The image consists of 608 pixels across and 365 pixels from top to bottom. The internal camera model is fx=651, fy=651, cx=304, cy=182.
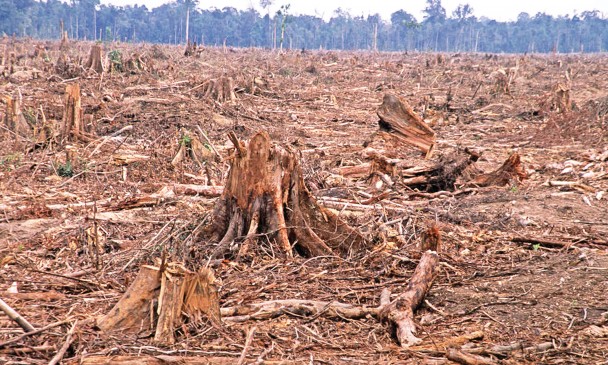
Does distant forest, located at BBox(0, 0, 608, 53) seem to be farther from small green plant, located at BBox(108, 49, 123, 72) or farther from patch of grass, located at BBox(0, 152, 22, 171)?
patch of grass, located at BBox(0, 152, 22, 171)

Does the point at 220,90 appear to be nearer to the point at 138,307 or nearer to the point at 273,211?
the point at 273,211

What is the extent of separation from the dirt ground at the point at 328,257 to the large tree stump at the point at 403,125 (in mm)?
234

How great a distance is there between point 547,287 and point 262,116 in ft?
34.9

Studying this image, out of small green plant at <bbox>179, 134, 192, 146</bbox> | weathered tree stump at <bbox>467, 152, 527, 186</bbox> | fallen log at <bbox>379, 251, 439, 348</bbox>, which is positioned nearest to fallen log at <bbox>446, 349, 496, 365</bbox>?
fallen log at <bbox>379, 251, 439, 348</bbox>

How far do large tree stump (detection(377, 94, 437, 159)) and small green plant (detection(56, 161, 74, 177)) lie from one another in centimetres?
515

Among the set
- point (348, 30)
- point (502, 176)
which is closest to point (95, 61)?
point (502, 176)

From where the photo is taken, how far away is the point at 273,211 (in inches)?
205

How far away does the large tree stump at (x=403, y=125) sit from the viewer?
10852 millimetres

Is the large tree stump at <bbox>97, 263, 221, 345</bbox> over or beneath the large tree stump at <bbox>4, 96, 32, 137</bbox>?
beneath

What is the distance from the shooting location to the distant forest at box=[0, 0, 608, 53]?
84.4 meters

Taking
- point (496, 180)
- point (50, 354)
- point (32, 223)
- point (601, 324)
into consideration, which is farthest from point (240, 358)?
point (496, 180)

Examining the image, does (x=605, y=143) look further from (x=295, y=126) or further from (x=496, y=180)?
(x=295, y=126)

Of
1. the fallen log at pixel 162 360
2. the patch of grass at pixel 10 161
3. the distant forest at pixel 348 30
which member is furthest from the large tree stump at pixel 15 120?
the distant forest at pixel 348 30

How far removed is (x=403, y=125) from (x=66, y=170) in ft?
17.9
